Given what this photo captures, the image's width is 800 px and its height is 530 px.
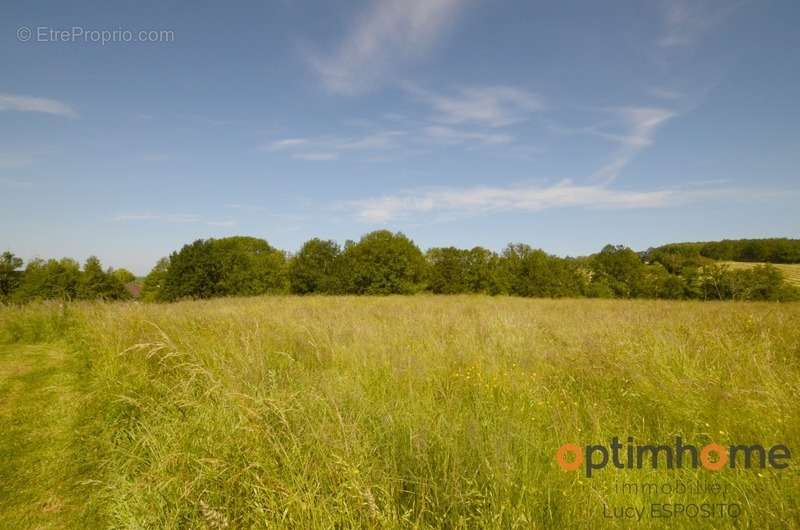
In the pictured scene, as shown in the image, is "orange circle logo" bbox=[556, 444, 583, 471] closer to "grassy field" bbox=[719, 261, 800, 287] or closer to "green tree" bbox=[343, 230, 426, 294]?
"grassy field" bbox=[719, 261, 800, 287]

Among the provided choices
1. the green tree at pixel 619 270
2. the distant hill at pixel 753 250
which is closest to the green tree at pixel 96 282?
the green tree at pixel 619 270

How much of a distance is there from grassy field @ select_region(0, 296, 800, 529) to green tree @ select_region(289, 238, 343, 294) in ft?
104

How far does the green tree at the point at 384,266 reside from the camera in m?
35.9

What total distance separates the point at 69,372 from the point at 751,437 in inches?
313

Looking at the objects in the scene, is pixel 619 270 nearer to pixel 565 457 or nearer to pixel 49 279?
pixel 565 457

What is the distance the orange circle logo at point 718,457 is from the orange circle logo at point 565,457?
31.3 inches

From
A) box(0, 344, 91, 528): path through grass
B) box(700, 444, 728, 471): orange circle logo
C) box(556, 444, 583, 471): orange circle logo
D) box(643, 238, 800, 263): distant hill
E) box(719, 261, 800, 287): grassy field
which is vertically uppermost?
box(643, 238, 800, 263): distant hill

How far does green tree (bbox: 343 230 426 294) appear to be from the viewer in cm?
3594

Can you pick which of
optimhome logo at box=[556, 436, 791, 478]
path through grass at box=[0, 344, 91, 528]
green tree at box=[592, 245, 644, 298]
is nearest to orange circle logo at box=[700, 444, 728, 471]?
optimhome logo at box=[556, 436, 791, 478]

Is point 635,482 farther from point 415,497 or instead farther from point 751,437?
point 415,497

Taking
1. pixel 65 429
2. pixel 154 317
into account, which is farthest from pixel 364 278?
pixel 65 429

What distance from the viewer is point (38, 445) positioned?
304 centimetres

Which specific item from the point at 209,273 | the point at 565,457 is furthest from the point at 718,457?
the point at 209,273

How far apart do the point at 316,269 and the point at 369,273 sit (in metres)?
6.63
